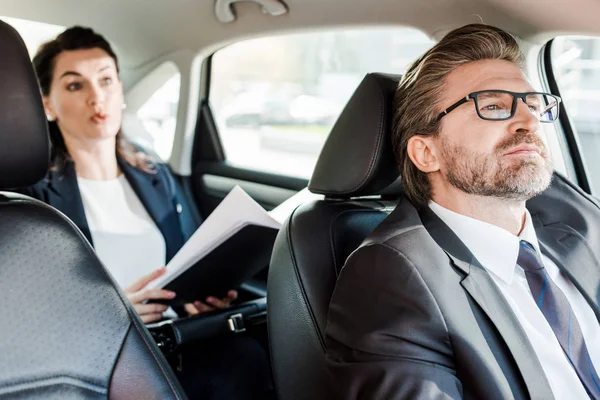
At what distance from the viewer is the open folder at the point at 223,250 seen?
1.74 metres

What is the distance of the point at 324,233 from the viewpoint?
158 cm

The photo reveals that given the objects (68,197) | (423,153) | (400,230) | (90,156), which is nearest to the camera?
(400,230)

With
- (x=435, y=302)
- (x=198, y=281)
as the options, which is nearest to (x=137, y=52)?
(x=198, y=281)

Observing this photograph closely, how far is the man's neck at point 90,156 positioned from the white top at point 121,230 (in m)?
0.03

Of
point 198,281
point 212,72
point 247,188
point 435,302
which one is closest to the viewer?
point 435,302

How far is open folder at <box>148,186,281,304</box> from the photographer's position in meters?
1.74

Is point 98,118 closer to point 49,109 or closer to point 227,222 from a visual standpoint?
point 49,109

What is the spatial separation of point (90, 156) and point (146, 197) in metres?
0.25

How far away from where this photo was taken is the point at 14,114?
4.24ft

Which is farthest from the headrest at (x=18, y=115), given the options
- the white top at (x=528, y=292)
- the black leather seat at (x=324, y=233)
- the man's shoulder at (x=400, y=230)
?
the white top at (x=528, y=292)

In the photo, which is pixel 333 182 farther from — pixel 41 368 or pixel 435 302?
pixel 41 368

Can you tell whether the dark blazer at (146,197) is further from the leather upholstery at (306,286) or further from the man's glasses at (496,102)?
the man's glasses at (496,102)

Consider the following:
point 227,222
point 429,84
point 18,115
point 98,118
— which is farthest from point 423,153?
point 98,118

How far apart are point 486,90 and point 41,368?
1.15 metres
